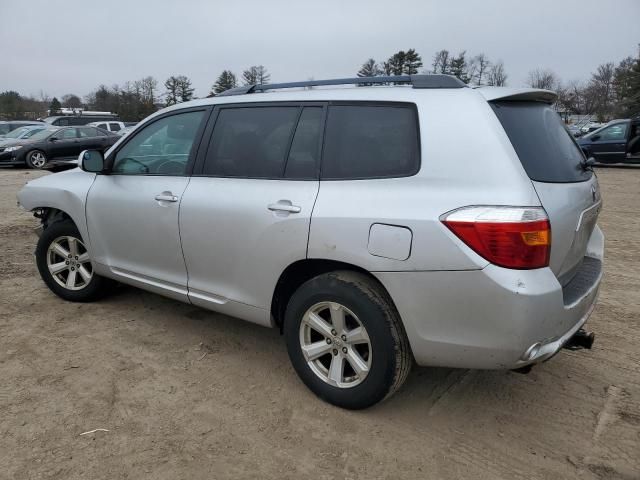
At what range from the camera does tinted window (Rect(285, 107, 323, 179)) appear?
2918mm

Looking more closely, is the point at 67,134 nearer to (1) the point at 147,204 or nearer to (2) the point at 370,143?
(1) the point at 147,204

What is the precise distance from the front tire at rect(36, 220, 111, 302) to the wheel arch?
1956 millimetres

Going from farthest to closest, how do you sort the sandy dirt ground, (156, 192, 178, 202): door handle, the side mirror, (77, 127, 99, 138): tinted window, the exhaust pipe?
(77, 127, 99, 138): tinted window < the side mirror < (156, 192, 178, 202): door handle < the exhaust pipe < the sandy dirt ground

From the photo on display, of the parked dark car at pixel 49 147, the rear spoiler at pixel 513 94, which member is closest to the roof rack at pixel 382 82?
the rear spoiler at pixel 513 94

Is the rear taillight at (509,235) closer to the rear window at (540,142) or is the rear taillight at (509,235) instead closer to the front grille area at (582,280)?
the rear window at (540,142)

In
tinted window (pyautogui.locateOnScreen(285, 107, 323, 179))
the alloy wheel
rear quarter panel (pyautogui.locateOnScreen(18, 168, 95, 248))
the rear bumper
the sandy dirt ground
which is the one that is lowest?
the sandy dirt ground

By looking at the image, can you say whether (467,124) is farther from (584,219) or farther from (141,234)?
(141,234)

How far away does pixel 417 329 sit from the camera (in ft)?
8.21

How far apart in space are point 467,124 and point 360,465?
1.71 m

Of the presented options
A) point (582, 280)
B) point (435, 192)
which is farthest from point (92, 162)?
point (582, 280)

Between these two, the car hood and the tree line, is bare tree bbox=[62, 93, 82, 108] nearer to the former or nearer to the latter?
the tree line

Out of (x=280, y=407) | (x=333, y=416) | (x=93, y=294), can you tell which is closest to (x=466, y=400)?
(x=333, y=416)

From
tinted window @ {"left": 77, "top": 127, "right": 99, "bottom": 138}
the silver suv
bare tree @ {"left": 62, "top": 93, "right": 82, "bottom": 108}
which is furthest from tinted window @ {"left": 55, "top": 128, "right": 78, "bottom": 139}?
bare tree @ {"left": 62, "top": 93, "right": 82, "bottom": 108}

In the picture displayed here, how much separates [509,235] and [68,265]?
3673 millimetres
